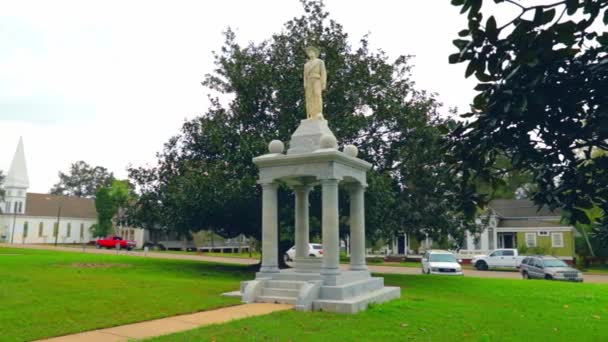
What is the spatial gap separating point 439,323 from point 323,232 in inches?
155

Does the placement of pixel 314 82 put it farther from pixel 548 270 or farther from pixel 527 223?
pixel 527 223

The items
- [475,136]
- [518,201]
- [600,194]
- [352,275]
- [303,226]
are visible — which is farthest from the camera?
[518,201]

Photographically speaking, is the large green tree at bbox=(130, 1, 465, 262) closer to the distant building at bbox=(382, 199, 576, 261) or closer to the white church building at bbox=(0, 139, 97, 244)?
the distant building at bbox=(382, 199, 576, 261)

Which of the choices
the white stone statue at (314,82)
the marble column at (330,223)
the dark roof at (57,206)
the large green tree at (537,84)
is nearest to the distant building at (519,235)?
the white stone statue at (314,82)

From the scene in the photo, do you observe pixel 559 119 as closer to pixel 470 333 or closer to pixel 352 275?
pixel 470 333

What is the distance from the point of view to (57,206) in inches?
2968

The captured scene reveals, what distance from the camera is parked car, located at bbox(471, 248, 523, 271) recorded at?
36481 millimetres

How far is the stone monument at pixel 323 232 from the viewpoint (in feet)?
38.7

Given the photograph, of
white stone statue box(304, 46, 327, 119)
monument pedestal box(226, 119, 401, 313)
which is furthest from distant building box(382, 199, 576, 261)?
white stone statue box(304, 46, 327, 119)

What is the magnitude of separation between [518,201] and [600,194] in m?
49.1

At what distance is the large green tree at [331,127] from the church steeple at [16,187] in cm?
6105

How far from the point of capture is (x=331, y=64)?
69.3 ft

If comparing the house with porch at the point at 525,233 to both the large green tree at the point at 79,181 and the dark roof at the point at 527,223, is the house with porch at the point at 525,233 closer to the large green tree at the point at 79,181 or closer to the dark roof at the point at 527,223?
the dark roof at the point at 527,223

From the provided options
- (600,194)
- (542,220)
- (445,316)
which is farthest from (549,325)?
(542,220)
